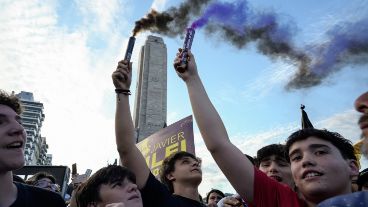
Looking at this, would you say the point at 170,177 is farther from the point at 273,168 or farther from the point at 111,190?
the point at 111,190

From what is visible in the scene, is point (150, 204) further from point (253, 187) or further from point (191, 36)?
point (191, 36)

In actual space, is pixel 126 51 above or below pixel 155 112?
below

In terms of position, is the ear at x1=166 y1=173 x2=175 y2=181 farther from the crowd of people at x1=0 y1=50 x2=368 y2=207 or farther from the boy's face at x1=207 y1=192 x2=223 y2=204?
the boy's face at x1=207 y1=192 x2=223 y2=204

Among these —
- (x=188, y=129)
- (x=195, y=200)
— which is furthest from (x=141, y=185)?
(x=188, y=129)

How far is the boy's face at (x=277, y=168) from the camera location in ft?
12.5

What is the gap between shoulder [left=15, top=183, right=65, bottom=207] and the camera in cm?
264

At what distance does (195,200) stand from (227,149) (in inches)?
54.6

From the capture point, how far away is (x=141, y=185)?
2.96m

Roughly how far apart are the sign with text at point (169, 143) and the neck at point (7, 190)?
4.72 meters

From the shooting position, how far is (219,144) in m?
2.45

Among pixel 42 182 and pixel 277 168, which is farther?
pixel 42 182

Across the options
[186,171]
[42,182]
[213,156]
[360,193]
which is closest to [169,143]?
[42,182]

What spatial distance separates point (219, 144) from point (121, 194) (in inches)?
32.1

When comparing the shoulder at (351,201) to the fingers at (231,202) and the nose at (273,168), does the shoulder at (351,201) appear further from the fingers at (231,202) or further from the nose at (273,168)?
the fingers at (231,202)
